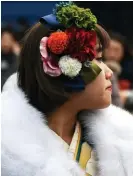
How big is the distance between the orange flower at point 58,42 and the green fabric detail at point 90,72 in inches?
4.5

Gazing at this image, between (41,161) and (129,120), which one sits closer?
(41,161)

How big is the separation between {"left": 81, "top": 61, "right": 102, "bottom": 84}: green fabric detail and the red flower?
0.10 ft

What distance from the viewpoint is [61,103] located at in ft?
6.48

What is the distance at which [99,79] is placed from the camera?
193 cm

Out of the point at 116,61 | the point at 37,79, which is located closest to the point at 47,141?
the point at 37,79

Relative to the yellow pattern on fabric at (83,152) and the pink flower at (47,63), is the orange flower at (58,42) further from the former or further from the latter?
the yellow pattern on fabric at (83,152)

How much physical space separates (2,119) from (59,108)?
0.23m

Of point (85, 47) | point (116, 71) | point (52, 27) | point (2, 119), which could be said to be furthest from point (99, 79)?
point (116, 71)

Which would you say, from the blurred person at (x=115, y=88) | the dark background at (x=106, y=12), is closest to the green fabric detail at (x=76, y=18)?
the blurred person at (x=115, y=88)

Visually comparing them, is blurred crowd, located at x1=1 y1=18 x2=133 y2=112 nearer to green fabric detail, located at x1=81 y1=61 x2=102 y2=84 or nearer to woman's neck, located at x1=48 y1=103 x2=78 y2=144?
woman's neck, located at x1=48 y1=103 x2=78 y2=144

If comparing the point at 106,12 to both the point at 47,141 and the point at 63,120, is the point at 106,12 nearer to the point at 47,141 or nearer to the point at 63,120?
the point at 63,120

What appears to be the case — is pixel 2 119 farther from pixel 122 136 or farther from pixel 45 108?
pixel 122 136

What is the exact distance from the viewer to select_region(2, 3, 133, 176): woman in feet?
6.23

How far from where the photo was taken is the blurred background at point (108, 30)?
4516 mm
